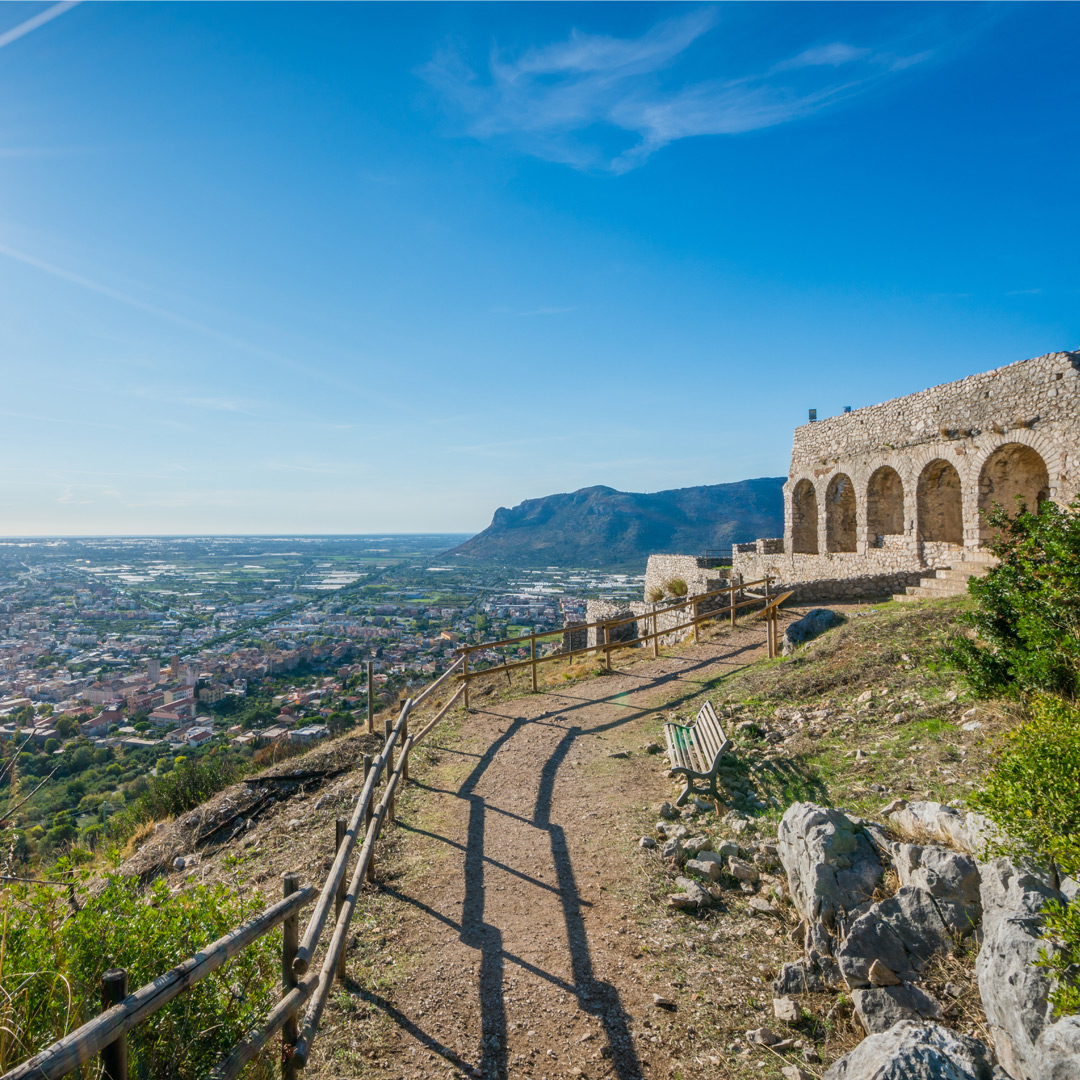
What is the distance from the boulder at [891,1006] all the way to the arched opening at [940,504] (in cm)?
1662

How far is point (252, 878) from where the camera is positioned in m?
6.63

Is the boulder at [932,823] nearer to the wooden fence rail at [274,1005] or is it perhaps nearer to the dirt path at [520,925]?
the dirt path at [520,925]

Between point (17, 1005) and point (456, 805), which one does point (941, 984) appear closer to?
point (17, 1005)

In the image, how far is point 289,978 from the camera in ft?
10.9

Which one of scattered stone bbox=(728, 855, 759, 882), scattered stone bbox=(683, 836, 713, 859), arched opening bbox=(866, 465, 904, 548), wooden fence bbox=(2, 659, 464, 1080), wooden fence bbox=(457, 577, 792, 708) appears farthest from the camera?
arched opening bbox=(866, 465, 904, 548)

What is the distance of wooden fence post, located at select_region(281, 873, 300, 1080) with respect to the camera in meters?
3.13

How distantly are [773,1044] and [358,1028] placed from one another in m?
2.56

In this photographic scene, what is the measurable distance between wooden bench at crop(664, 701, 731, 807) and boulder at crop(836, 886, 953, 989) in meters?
2.84

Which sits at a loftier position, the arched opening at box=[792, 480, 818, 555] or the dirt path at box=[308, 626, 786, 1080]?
the arched opening at box=[792, 480, 818, 555]

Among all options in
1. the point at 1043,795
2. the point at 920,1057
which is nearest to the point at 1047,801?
the point at 1043,795

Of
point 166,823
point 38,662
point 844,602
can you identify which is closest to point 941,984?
point 166,823

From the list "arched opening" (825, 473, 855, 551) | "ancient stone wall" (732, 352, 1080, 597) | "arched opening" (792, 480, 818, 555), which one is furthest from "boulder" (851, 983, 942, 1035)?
"arched opening" (792, 480, 818, 555)

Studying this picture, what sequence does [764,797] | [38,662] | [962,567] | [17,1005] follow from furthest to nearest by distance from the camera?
[38,662]
[962,567]
[764,797]
[17,1005]

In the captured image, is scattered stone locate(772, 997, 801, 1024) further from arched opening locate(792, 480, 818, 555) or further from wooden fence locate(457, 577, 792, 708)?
arched opening locate(792, 480, 818, 555)
